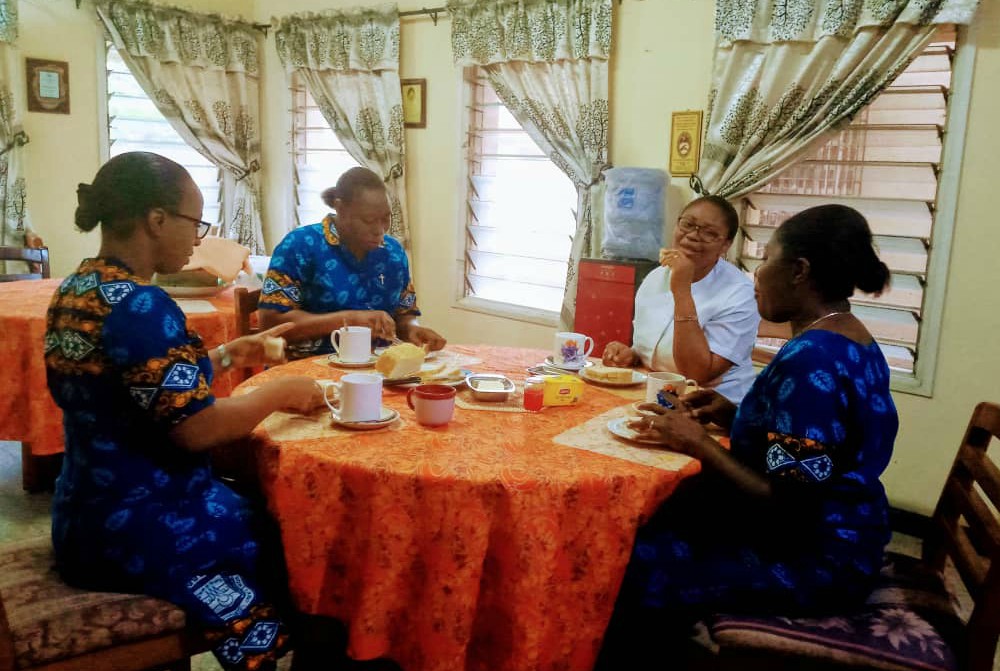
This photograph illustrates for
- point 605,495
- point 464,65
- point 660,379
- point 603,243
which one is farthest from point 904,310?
point 464,65

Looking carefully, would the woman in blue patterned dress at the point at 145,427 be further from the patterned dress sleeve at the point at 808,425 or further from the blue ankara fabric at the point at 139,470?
the patterned dress sleeve at the point at 808,425

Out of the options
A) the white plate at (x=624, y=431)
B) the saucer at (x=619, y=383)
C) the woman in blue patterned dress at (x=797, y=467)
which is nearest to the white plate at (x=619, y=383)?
the saucer at (x=619, y=383)

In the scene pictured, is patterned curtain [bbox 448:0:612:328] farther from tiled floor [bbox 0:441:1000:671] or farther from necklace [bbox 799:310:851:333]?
necklace [bbox 799:310:851:333]

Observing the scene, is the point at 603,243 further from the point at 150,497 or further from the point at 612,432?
the point at 150,497

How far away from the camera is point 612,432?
5.14 ft

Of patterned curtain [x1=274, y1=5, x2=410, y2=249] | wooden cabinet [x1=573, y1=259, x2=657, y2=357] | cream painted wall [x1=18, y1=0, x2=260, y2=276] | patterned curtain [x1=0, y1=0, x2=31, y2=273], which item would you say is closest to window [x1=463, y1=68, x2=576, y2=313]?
patterned curtain [x1=274, y1=5, x2=410, y2=249]

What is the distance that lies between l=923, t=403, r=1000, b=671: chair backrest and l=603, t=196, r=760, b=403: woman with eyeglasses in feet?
2.38

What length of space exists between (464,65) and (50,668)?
3886 mm

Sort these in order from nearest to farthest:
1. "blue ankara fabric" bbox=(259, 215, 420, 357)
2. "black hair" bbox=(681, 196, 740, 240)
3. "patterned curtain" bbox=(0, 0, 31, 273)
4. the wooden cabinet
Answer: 1. "black hair" bbox=(681, 196, 740, 240)
2. "blue ankara fabric" bbox=(259, 215, 420, 357)
3. the wooden cabinet
4. "patterned curtain" bbox=(0, 0, 31, 273)

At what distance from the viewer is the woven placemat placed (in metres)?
1.72

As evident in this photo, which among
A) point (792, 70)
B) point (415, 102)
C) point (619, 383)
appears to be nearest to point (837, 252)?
point (619, 383)

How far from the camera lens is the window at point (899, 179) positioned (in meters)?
3.08

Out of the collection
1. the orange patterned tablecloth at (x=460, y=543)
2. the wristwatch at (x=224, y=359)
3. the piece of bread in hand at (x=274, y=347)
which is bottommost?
the orange patterned tablecloth at (x=460, y=543)

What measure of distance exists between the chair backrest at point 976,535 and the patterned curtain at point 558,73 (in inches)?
103
